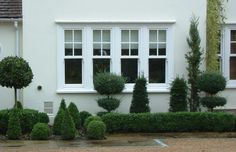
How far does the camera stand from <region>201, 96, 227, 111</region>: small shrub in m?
19.1

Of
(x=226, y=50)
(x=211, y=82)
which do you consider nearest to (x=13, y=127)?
(x=211, y=82)

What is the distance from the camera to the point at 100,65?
19.9m

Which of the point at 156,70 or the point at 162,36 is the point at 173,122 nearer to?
the point at 156,70

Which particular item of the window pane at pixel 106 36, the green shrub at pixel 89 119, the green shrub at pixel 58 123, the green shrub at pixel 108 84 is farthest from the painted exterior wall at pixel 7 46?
the green shrub at pixel 89 119

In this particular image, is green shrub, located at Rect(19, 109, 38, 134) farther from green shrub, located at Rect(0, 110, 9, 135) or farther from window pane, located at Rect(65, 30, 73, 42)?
window pane, located at Rect(65, 30, 73, 42)

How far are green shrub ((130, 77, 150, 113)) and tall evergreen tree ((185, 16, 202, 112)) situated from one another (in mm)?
1833

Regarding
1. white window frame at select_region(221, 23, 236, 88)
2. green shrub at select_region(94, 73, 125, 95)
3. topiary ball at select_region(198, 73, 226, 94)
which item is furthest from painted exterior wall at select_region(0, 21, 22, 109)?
white window frame at select_region(221, 23, 236, 88)

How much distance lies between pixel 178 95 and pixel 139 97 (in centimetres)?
138

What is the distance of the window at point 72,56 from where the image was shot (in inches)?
776

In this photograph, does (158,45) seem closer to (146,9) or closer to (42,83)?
(146,9)

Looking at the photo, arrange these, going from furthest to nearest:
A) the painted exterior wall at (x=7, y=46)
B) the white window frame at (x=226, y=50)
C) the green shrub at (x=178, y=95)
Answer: the white window frame at (x=226, y=50) < the painted exterior wall at (x=7, y=46) < the green shrub at (x=178, y=95)

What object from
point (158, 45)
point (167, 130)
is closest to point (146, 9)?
point (158, 45)

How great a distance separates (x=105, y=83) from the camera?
1877 centimetres

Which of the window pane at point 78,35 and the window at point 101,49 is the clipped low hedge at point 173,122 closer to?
the window at point 101,49
